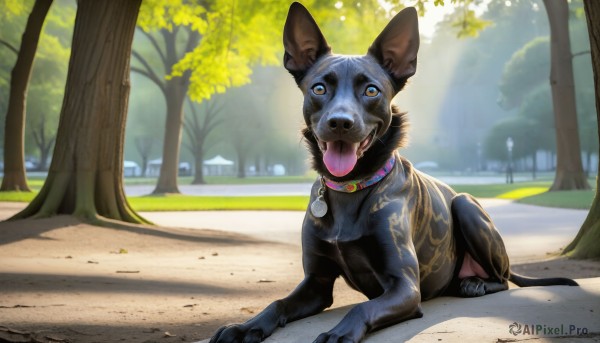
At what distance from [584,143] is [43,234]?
1808 inches

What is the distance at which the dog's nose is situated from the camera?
3.81m

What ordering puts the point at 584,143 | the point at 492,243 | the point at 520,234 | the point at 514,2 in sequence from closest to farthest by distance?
the point at 492,243 → the point at 520,234 → the point at 584,143 → the point at 514,2

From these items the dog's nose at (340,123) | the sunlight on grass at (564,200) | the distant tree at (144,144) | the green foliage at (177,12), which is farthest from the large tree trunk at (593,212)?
the distant tree at (144,144)

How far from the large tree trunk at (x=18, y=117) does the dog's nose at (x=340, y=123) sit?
22114mm

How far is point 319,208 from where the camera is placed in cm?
430

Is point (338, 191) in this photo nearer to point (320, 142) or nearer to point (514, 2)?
point (320, 142)

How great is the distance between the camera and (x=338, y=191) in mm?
4348

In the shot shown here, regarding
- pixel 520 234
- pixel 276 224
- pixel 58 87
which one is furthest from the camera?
pixel 58 87

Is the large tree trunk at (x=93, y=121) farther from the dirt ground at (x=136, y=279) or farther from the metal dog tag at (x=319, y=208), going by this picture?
the metal dog tag at (x=319, y=208)

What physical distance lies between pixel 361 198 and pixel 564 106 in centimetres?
2429

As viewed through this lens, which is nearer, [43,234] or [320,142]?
[320,142]

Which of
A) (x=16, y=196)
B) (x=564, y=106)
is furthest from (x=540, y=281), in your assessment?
(x=564, y=106)

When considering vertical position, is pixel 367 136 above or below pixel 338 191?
above

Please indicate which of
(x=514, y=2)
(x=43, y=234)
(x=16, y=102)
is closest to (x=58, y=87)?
(x=16, y=102)
